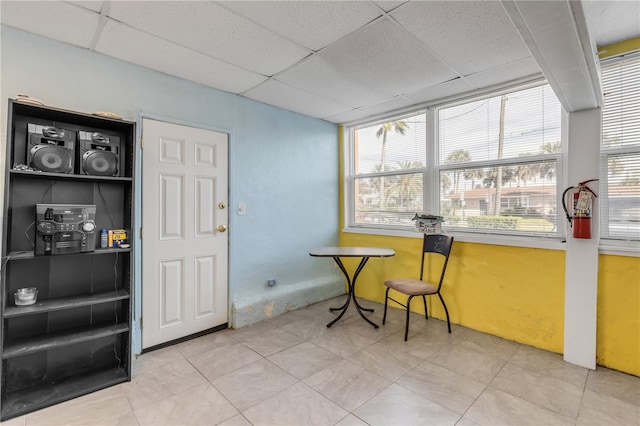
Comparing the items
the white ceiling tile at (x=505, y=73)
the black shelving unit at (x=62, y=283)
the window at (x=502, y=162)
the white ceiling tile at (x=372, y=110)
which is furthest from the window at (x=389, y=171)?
the black shelving unit at (x=62, y=283)

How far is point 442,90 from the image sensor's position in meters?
3.08

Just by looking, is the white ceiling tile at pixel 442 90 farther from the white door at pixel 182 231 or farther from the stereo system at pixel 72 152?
the stereo system at pixel 72 152

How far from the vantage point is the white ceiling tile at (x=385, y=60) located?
6.97 ft

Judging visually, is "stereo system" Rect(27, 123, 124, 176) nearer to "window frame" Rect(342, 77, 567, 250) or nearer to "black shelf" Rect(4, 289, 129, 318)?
"black shelf" Rect(4, 289, 129, 318)

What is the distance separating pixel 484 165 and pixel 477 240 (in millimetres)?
775

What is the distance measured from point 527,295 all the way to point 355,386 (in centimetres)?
183

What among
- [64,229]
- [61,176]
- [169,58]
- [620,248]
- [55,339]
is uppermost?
[169,58]

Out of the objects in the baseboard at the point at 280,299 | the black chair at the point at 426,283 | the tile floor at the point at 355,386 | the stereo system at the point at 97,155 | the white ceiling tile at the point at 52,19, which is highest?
the white ceiling tile at the point at 52,19

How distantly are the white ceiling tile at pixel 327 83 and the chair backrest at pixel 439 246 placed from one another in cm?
165

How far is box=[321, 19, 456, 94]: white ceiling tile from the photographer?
212 cm

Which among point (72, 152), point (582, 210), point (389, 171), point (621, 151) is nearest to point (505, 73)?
point (621, 151)

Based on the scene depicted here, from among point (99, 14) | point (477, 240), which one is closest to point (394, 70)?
point (477, 240)

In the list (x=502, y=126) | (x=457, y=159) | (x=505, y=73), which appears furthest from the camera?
(x=457, y=159)

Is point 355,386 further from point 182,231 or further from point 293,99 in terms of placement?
point 293,99
